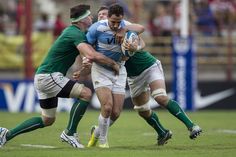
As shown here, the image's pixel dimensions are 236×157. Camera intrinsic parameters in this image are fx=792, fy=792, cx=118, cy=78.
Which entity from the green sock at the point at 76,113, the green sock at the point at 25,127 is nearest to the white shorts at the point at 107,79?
the green sock at the point at 76,113

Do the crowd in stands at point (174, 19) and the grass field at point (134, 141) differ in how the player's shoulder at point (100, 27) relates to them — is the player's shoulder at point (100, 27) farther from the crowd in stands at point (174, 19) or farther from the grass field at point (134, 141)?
the crowd in stands at point (174, 19)

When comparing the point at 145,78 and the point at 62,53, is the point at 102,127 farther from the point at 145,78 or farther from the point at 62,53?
the point at 145,78

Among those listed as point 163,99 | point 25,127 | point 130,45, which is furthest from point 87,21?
point 25,127

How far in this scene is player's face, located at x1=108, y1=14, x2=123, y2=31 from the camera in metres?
12.6

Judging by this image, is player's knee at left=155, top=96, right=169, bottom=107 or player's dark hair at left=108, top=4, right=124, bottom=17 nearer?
player's dark hair at left=108, top=4, right=124, bottom=17

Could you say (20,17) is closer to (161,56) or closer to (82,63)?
(161,56)

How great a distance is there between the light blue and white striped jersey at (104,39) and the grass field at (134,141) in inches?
61.5

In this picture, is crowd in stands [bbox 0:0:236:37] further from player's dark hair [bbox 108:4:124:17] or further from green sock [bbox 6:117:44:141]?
player's dark hair [bbox 108:4:124:17]

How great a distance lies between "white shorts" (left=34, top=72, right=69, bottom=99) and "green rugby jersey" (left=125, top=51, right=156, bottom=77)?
4.74 feet

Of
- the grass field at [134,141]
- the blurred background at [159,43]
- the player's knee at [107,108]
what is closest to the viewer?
the grass field at [134,141]

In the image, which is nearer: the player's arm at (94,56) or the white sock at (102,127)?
the player's arm at (94,56)

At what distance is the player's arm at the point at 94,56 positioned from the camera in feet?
41.2

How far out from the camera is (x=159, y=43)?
27062mm

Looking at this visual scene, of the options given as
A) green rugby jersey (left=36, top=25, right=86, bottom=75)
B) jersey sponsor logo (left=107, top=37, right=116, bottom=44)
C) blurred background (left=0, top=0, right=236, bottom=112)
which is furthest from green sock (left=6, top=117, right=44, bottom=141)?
blurred background (left=0, top=0, right=236, bottom=112)
